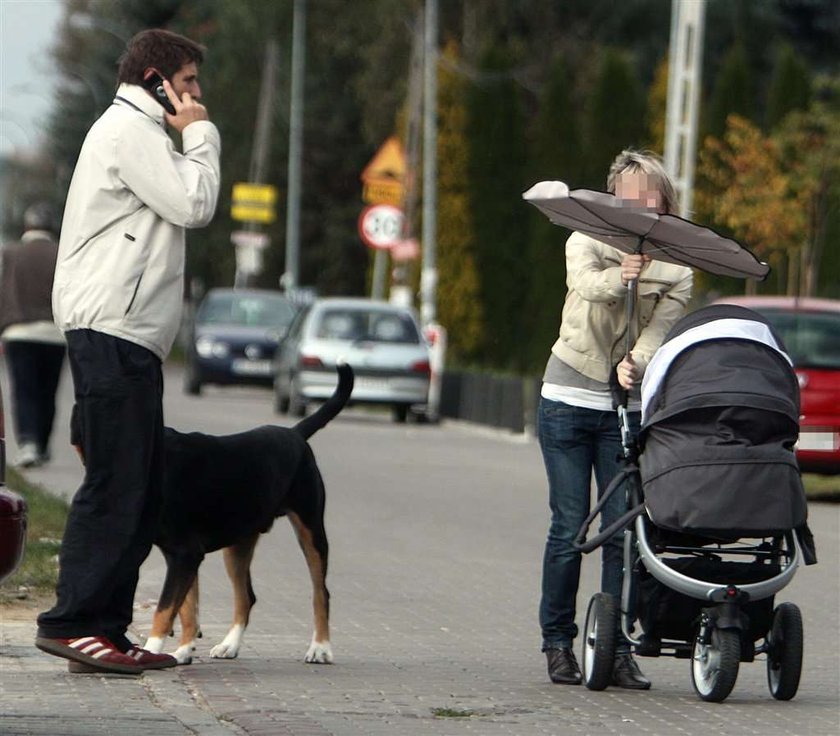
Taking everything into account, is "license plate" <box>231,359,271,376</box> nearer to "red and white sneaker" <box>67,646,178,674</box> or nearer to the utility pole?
the utility pole

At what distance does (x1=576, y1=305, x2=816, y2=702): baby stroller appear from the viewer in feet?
24.3

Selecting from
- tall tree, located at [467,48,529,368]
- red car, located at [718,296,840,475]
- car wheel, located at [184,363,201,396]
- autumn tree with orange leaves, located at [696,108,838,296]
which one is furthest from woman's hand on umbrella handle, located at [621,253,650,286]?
tall tree, located at [467,48,529,368]

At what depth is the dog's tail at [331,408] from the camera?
332 inches

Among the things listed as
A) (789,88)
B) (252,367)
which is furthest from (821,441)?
(789,88)

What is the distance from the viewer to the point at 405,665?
27.3ft

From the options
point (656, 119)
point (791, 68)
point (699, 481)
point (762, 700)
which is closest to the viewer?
point (699, 481)

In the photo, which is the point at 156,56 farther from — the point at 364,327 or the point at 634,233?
the point at 364,327

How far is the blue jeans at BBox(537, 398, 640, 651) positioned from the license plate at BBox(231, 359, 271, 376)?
25.0 m

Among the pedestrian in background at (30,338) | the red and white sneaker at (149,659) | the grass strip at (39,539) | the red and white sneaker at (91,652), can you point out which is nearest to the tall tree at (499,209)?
the pedestrian in background at (30,338)

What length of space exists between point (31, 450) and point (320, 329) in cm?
1112

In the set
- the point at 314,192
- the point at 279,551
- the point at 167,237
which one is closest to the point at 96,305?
the point at 167,237

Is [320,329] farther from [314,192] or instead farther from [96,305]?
[314,192]

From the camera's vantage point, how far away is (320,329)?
28.1 m

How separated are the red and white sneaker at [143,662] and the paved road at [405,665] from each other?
0.12 feet
